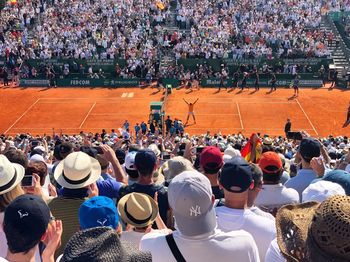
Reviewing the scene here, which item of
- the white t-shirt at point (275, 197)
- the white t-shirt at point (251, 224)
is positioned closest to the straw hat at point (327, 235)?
the white t-shirt at point (251, 224)

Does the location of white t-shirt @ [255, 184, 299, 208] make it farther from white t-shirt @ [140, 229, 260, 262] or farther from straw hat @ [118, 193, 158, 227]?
white t-shirt @ [140, 229, 260, 262]

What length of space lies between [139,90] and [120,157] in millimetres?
29990

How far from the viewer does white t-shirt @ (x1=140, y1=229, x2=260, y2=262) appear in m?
4.38

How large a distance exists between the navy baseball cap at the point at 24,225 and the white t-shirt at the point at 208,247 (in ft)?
3.01

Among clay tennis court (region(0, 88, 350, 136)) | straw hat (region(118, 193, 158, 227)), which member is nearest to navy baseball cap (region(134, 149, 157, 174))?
straw hat (region(118, 193, 158, 227))

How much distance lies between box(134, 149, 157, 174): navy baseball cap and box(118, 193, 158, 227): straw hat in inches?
66.1

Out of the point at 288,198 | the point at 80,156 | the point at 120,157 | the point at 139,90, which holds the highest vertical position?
the point at 80,156

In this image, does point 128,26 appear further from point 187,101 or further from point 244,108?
point 244,108

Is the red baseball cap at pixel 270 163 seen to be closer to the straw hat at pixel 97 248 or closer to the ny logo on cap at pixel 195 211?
the ny logo on cap at pixel 195 211

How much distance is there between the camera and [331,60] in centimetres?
4306

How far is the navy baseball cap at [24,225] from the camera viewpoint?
13.5ft

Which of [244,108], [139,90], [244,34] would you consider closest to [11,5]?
[139,90]

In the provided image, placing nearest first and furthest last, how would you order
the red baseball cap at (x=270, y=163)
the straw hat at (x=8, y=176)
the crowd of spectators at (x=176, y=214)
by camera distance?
1. the crowd of spectators at (x=176, y=214)
2. the straw hat at (x=8, y=176)
3. the red baseball cap at (x=270, y=163)

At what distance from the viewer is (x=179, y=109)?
3575 centimetres
